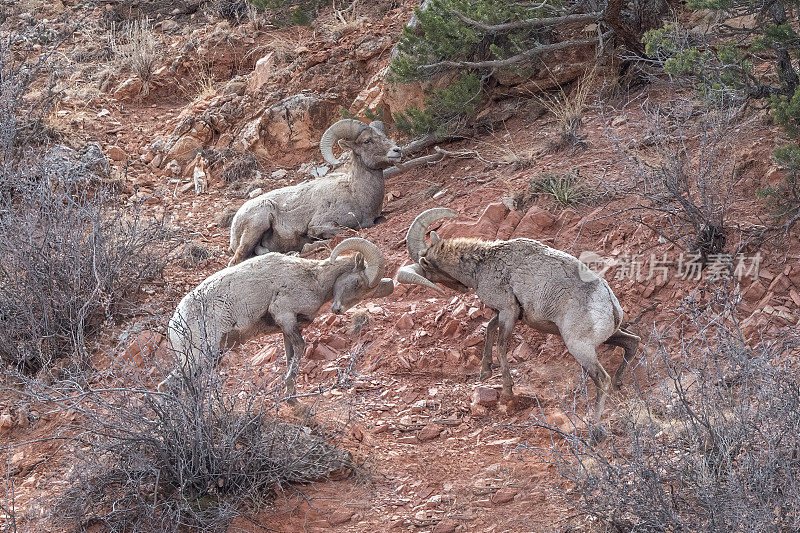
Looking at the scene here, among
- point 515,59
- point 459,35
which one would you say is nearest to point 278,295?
point 459,35

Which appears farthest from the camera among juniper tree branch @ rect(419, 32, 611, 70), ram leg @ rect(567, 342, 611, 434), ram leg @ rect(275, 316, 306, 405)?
juniper tree branch @ rect(419, 32, 611, 70)

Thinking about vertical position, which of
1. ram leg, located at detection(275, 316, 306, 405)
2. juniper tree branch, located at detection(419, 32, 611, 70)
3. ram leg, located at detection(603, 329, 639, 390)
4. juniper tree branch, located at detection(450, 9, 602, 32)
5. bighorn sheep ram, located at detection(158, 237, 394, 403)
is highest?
juniper tree branch, located at detection(450, 9, 602, 32)

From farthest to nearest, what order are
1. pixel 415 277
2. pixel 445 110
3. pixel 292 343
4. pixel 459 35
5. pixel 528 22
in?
pixel 445 110
pixel 459 35
pixel 528 22
pixel 415 277
pixel 292 343

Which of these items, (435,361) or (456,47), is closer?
(435,361)

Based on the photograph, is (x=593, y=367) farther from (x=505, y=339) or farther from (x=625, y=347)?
(x=505, y=339)

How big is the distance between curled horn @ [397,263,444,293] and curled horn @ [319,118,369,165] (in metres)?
3.30

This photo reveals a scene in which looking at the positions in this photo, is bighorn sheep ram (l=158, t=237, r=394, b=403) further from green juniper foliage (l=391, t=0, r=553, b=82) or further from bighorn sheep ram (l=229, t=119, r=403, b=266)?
green juniper foliage (l=391, t=0, r=553, b=82)

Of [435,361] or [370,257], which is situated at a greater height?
[370,257]

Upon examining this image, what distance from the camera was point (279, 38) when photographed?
15914 mm

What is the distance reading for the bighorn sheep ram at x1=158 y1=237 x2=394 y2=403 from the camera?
21.5 ft

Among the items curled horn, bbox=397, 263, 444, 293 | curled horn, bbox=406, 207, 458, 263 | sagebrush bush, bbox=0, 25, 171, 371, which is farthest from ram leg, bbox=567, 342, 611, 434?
sagebrush bush, bbox=0, 25, 171, 371

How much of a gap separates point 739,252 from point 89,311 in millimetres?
5936

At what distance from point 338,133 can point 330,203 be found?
0.82 m

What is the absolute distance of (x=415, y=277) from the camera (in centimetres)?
724
